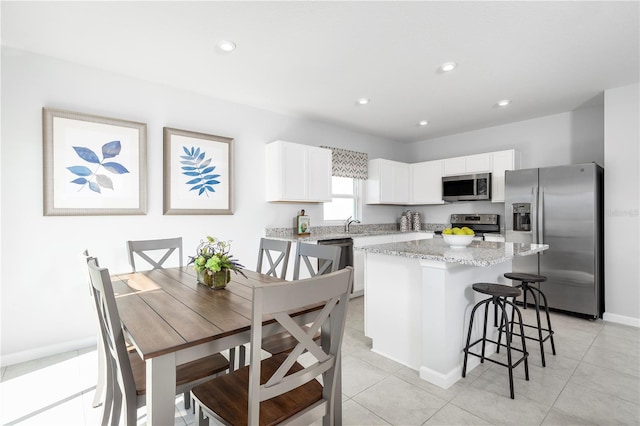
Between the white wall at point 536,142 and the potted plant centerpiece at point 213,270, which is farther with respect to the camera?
the white wall at point 536,142

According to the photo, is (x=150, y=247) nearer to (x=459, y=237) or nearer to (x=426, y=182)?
(x=459, y=237)

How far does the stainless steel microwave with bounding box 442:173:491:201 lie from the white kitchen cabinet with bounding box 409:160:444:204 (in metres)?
0.18

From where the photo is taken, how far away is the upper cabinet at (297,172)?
12.6ft

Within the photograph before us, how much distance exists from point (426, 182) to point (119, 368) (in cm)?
509

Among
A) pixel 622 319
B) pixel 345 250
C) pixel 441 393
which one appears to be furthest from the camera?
pixel 345 250

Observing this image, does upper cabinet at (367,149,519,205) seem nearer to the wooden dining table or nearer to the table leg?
the wooden dining table

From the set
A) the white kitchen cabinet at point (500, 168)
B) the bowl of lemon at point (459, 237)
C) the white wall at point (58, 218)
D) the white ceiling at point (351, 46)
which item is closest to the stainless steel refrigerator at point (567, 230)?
the white kitchen cabinet at point (500, 168)

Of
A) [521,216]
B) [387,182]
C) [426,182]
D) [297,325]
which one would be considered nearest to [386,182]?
[387,182]

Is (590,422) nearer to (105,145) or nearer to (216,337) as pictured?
(216,337)

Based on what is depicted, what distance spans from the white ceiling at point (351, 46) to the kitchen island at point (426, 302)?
166 centimetres

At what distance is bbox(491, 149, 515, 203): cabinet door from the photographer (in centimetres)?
434

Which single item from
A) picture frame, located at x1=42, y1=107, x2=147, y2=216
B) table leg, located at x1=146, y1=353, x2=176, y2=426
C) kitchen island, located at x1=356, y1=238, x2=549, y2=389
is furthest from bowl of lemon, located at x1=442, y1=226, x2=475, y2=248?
picture frame, located at x1=42, y1=107, x2=147, y2=216

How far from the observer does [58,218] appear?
2621mm

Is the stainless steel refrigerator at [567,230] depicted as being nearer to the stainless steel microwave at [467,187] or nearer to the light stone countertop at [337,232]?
the stainless steel microwave at [467,187]
